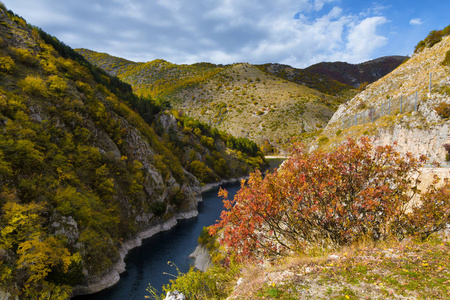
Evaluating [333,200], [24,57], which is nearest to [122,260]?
[333,200]

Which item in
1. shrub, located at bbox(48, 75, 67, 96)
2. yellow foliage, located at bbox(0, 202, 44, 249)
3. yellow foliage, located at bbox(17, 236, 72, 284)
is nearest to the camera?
yellow foliage, located at bbox(0, 202, 44, 249)

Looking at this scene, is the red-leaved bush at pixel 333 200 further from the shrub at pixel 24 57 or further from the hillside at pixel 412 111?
the shrub at pixel 24 57

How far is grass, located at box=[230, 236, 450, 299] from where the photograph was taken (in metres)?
7.43

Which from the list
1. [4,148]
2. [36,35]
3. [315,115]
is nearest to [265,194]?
[4,148]

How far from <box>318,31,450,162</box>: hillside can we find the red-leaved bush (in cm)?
1383

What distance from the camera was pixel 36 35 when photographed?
56.9 m

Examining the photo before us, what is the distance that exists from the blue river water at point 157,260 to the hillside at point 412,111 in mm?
32293

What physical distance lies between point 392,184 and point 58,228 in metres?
35.1

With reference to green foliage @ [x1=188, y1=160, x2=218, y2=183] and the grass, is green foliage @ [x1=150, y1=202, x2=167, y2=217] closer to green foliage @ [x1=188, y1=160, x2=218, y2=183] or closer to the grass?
green foliage @ [x1=188, y1=160, x2=218, y2=183]

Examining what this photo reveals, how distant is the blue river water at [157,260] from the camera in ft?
101

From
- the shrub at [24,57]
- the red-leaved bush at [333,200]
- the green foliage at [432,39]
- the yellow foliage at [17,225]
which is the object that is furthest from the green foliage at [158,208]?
the green foliage at [432,39]

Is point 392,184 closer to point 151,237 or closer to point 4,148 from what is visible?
point 4,148

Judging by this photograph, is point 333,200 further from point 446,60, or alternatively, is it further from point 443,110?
point 446,60

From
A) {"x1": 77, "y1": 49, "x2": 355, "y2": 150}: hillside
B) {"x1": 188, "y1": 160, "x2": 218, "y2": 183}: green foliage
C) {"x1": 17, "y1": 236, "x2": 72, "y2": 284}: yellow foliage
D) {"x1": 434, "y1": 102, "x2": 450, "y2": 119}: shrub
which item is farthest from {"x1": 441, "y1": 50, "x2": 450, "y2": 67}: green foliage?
→ {"x1": 77, "y1": 49, "x2": 355, "y2": 150}: hillside
